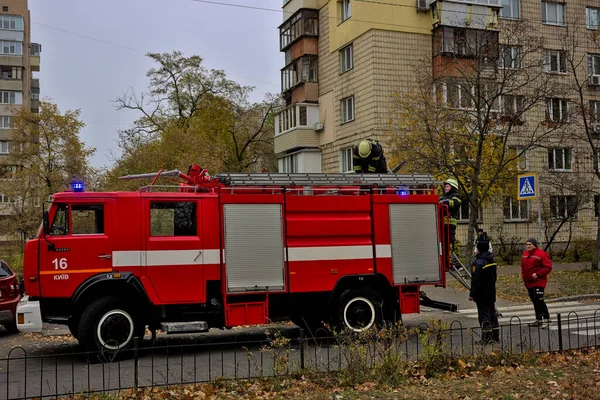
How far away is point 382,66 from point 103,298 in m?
23.2

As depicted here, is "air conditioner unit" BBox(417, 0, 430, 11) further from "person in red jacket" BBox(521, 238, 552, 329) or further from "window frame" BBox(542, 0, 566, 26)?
"person in red jacket" BBox(521, 238, 552, 329)

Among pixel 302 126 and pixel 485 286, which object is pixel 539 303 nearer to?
pixel 485 286

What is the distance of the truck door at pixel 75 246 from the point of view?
9.45 metres

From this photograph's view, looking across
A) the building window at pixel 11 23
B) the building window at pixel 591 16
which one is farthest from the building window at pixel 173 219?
the building window at pixel 11 23

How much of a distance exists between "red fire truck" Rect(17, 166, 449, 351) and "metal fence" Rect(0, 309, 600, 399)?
539 millimetres

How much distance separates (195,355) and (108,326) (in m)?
1.95

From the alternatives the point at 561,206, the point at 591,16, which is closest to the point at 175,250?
the point at 561,206

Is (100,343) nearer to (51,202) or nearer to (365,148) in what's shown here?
(51,202)

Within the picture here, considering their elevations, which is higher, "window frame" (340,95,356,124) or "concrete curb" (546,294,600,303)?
"window frame" (340,95,356,124)

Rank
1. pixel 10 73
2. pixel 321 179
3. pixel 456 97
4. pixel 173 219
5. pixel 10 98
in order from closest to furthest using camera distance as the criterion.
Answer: pixel 173 219
pixel 321 179
pixel 456 97
pixel 10 98
pixel 10 73

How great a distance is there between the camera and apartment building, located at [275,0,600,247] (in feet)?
99.6

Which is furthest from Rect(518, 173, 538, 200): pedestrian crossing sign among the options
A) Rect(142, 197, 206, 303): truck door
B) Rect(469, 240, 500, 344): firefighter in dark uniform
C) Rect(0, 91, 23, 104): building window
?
Rect(0, 91, 23, 104): building window

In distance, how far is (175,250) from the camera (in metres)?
9.96

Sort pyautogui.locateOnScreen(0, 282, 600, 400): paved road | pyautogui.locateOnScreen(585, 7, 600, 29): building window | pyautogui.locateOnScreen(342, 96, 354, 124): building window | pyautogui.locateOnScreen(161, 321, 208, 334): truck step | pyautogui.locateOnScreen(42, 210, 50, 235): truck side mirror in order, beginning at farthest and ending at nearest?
pyautogui.locateOnScreen(585, 7, 600, 29): building window, pyautogui.locateOnScreen(342, 96, 354, 124): building window, pyautogui.locateOnScreen(161, 321, 208, 334): truck step, pyautogui.locateOnScreen(42, 210, 50, 235): truck side mirror, pyautogui.locateOnScreen(0, 282, 600, 400): paved road
